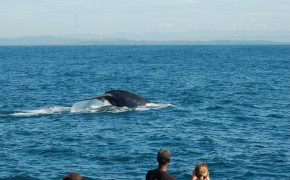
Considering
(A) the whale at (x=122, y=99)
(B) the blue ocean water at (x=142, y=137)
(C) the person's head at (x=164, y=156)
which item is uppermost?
(C) the person's head at (x=164, y=156)

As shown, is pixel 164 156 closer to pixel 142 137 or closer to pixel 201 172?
pixel 201 172

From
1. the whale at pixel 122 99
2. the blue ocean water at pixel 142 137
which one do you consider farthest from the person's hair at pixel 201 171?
the whale at pixel 122 99

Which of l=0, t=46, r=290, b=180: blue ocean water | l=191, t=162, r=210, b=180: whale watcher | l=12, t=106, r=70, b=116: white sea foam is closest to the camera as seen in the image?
l=191, t=162, r=210, b=180: whale watcher

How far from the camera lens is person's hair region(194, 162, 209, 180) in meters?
8.40

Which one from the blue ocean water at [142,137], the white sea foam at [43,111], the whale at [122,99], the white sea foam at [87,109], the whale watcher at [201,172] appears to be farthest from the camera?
the white sea foam at [87,109]

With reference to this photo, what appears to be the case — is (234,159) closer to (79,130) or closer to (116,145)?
(116,145)

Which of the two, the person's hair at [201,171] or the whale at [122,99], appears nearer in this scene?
the person's hair at [201,171]

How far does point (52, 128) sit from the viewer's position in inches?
963

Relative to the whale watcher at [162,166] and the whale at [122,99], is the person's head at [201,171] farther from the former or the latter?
the whale at [122,99]

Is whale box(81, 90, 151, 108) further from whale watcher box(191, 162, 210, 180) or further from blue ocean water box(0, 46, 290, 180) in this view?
whale watcher box(191, 162, 210, 180)

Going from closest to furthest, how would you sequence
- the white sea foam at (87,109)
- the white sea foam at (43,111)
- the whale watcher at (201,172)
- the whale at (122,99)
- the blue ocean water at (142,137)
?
the whale watcher at (201,172)
the blue ocean water at (142,137)
the whale at (122,99)
the white sea foam at (43,111)
the white sea foam at (87,109)

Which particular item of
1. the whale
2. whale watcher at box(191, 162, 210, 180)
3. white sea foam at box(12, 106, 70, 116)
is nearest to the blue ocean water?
A: white sea foam at box(12, 106, 70, 116)

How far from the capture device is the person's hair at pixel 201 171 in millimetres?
8398

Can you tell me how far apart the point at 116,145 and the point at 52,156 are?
3101 millimetres
